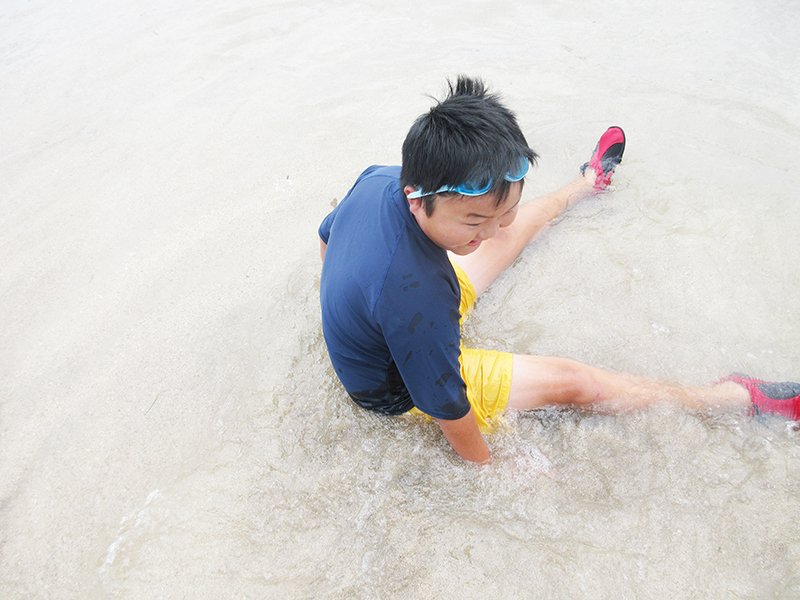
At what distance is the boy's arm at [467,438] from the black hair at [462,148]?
0.67 metres

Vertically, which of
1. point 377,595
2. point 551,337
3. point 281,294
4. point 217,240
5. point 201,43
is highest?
point 201,43

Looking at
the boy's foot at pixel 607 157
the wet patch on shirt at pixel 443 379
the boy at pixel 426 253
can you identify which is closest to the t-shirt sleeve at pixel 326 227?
the boy at pixel 426 253

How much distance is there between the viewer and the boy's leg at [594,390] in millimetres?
1859

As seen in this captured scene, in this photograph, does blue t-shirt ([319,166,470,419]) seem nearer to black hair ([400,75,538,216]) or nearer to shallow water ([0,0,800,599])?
black hair ([400,75,538,216])

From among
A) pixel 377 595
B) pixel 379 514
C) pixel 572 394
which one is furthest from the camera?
pixel 572 394

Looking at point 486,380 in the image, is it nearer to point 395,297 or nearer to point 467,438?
point 467,438

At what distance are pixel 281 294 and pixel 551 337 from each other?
136 cm

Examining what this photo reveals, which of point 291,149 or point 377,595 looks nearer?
point 377,595

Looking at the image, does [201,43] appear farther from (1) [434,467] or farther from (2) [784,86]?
(2) [784,86]

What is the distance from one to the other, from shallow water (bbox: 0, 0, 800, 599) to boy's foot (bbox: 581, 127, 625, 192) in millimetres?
106

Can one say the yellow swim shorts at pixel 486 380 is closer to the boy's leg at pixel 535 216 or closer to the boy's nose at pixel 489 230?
the boy's nose at pixel 489 230

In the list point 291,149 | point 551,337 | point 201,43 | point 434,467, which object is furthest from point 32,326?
point 201,43

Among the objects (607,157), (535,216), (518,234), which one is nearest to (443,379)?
(518,234)

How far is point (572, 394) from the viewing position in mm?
1915
